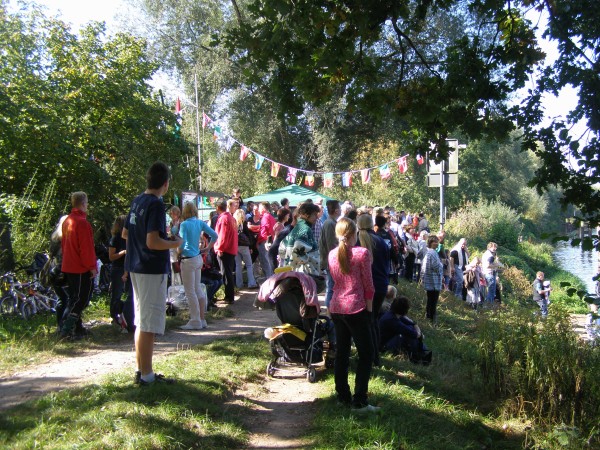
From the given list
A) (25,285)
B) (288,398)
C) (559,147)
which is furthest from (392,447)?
(25,285)

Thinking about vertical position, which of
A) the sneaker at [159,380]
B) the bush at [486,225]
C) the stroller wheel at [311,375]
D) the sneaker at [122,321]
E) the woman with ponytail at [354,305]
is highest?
the bush at [486,225]

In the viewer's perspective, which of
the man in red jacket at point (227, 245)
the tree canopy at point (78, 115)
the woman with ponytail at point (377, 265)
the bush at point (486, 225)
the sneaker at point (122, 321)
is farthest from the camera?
the bush at point (486, 225)

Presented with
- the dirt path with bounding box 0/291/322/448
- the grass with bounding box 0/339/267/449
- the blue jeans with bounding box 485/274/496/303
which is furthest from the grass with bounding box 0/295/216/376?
the blue jeans with bounding box 485/274/496/303

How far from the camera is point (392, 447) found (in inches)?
182

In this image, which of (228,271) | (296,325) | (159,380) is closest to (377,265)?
(296,325)

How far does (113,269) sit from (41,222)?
3418 millimetres

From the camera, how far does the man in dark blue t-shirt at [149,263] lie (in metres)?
5.02

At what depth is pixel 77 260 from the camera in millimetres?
→ 7082

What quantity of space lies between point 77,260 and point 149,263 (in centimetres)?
251

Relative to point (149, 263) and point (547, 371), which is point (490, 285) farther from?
point (149, 263)

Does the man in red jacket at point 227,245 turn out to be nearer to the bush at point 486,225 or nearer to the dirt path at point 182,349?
the dirt path at point 182,349

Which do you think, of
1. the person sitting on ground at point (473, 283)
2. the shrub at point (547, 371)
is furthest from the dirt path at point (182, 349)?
the person sitting on ground at point (473, 283)

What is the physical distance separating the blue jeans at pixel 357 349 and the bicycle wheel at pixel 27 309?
537cm

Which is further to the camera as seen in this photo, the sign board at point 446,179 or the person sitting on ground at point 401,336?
the sign board at point 446,179
